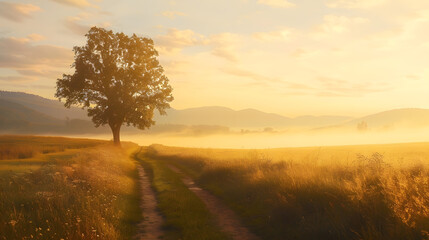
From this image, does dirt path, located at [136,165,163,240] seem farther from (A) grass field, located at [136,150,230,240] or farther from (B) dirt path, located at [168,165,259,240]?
(B) dirt path, located at [168,165,259,240]

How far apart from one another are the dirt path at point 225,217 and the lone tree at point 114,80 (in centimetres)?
3236

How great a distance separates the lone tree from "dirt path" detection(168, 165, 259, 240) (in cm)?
3236

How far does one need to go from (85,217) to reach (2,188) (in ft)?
18.2

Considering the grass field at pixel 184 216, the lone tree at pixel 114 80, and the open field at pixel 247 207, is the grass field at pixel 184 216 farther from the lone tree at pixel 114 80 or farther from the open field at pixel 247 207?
the lone tree at pixel 114 80

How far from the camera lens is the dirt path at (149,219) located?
10.9 m

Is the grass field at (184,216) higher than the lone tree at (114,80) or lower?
lower

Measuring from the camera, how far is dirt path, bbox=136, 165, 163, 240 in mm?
10870

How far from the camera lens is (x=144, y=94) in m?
50.4

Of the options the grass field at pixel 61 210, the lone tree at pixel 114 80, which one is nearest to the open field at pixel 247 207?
the grass field at pixel 61 210

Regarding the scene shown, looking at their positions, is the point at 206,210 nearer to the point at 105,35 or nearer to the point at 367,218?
the point at 367,218

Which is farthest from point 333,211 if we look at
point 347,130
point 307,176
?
point 347,130

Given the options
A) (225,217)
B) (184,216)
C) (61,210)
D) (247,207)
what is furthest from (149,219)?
(247,207)

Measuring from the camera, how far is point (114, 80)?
49.1 m

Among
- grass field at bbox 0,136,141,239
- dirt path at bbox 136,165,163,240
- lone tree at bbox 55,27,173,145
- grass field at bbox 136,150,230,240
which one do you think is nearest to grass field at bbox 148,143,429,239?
grass field at bbox 136,150,230,240
